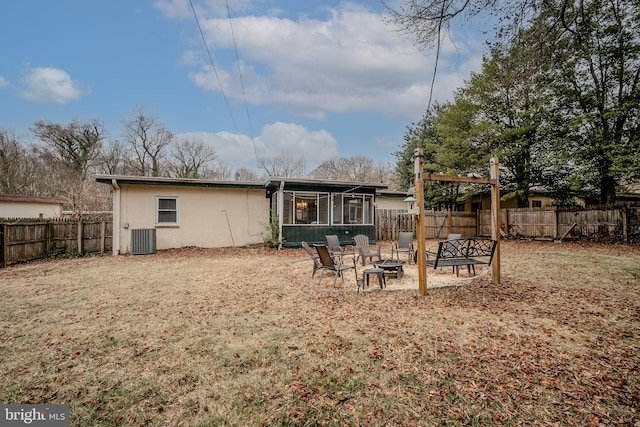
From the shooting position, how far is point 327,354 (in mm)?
2947

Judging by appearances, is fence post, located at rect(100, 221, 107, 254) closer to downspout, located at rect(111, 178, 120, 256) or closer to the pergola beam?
downspout, located at rect(111, 178, 120, 256)

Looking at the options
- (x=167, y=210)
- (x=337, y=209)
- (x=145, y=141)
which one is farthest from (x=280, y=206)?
(x=145, y=141)

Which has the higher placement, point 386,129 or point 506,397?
point 386,129

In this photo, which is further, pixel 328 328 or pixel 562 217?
pixel 562 217

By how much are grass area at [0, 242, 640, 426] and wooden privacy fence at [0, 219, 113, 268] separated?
13.3 feet

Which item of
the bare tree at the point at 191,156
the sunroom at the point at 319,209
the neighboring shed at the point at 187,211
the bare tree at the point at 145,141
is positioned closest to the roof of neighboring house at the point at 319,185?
the sunroom at the point at 319,209

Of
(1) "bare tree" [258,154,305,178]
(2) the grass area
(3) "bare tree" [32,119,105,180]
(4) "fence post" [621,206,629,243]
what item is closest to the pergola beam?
(2) the grass area

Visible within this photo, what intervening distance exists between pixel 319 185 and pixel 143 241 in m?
7.32

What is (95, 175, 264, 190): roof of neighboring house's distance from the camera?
1044 centimetres

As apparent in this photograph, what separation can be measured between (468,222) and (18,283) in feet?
64.5

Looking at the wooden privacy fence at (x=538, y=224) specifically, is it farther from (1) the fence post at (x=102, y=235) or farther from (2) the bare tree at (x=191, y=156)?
(2) the bare tree at (x=191, y=156)

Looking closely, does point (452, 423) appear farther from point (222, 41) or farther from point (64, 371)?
point (222, 41)

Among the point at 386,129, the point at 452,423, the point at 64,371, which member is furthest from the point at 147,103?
the point at 452,423

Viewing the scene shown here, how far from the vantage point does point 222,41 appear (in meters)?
8.59
